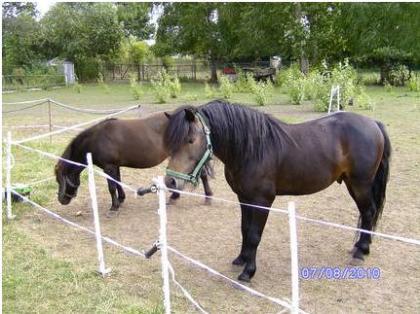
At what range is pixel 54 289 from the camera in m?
3.77

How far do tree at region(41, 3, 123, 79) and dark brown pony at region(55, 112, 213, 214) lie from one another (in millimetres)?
25939

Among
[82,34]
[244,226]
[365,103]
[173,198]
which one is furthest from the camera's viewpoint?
[82,34]

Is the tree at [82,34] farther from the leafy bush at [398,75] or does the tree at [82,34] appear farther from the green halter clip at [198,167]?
the green halter clip at [198,167]

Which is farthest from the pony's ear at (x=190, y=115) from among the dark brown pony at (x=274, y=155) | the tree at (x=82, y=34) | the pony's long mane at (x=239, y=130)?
the tree at (x=82, y=34)

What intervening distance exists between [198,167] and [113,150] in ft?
8.26

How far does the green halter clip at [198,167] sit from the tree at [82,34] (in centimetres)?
2847

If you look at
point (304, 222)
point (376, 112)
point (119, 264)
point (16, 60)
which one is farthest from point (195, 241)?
point (16, 60)

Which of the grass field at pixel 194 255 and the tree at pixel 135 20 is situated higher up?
the tree at pixel 135 20

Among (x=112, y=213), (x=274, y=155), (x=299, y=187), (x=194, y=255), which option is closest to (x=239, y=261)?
(x=194, y=255)

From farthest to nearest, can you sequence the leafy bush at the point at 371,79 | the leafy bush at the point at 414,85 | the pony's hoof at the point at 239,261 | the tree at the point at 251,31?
1. the leafy bush at the point at 371,79
2. the tree at the point at 251,31
3. the leafy bush at the point at 414,85
4. the pony's hoof at the point at 239,261

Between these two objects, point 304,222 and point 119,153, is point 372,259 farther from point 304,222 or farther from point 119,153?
point 119,153

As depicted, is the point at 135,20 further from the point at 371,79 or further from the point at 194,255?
the point at 194,255

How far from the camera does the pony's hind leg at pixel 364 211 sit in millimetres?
4262

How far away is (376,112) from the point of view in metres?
14.0
